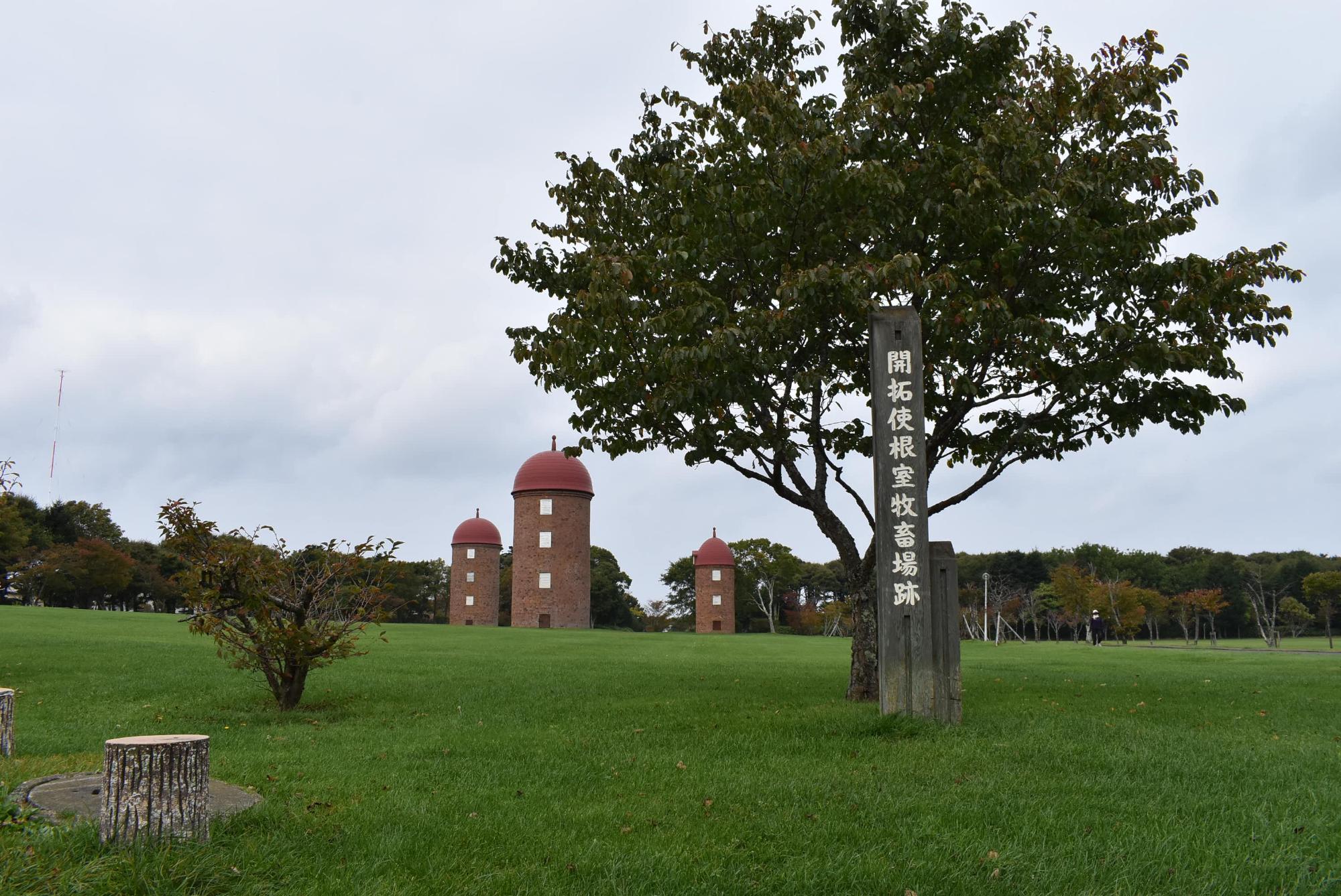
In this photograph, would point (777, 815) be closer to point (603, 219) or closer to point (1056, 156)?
point (1056, 156)

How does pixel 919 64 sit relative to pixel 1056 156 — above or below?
above

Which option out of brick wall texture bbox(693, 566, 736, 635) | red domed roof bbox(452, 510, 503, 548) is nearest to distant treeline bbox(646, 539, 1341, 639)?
brick wall texture bbox(693, 566, 736, 635)

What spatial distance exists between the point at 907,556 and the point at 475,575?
59219 millimetres

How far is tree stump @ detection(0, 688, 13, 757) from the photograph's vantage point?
27.4 ft

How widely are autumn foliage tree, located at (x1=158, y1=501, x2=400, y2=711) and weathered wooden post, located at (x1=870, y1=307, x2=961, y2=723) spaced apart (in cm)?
650

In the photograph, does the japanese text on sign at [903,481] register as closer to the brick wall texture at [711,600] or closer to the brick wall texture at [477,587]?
the brick wall texture at [711,600]

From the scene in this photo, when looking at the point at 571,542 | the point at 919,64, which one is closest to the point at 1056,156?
the point at 919,64

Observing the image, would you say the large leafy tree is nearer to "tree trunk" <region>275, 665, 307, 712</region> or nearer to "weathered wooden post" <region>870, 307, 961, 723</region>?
"weathered wooden post" <region>870, 307, 961, 723</region>

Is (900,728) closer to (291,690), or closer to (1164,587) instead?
(291,690)

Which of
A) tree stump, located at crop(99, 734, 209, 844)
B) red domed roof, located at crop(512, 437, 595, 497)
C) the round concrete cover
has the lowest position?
the round concrete cover

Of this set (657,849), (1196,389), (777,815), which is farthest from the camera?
(1196,389)

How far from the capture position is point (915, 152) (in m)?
14.0

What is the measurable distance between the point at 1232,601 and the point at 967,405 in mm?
70578

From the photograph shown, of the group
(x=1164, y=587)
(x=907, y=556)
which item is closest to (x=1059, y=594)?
(x=1164, y=587)
